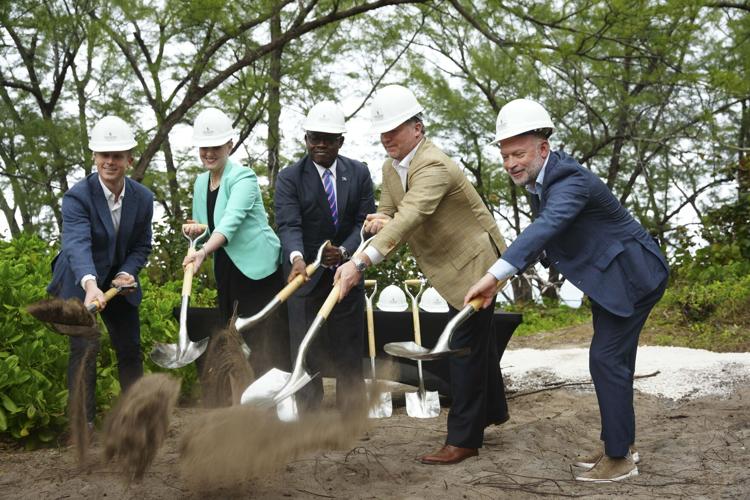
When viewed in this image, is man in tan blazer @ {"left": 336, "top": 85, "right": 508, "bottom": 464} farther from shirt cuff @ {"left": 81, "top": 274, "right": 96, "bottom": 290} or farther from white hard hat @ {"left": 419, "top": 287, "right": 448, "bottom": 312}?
white hard hat @ {"left": 419, "top": 287, "right": 448, "bottom": 312}

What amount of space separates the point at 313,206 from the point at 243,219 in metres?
0.49

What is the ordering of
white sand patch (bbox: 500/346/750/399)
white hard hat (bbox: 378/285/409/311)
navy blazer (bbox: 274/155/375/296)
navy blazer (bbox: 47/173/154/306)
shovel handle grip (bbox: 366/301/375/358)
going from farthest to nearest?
white sand patch (bbox: 500/346/750/399)
white hard hat (bbox: 378/285/409/311)
shovel handle grip (bbox: 366/301/375/358)
navy blazer (bbox: 274/155/375/296)
navy blazer (bbox: 47/173/154/306)

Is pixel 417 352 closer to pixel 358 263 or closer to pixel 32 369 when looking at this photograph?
pixel 358 263

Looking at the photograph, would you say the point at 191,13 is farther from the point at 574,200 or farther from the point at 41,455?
the point at 574,200

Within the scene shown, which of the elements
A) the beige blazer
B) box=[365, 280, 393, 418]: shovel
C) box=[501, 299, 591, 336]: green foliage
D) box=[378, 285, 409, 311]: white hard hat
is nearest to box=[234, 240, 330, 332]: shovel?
the beige blazer

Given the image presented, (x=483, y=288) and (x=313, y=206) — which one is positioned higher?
(x=313, y=206)

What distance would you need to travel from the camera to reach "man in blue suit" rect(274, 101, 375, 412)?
5.54 meters

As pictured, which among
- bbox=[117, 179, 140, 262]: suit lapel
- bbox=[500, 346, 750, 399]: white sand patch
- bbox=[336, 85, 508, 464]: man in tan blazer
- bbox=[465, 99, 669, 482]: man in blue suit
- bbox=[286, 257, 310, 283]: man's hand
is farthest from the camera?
bbox=[500, 346, 750, 399]: white sand patch

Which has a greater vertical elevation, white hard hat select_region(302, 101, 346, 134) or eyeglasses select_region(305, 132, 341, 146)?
white hard hat select_region(302, 101, 346, 134)

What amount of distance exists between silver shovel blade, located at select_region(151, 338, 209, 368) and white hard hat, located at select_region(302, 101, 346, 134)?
1.46 metres

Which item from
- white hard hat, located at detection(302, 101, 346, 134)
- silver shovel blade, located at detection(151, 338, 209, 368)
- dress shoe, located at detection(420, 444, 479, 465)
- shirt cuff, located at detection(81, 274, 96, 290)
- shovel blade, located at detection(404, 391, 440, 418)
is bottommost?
dress shoe, located at detection(420, 444, 479, 465)

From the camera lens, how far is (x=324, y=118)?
17.6ft

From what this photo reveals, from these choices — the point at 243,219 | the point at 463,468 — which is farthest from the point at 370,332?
the point at 463,468

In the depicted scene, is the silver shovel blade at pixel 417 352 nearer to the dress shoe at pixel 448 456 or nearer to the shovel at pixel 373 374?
the dress shoe at pixel 448 456
